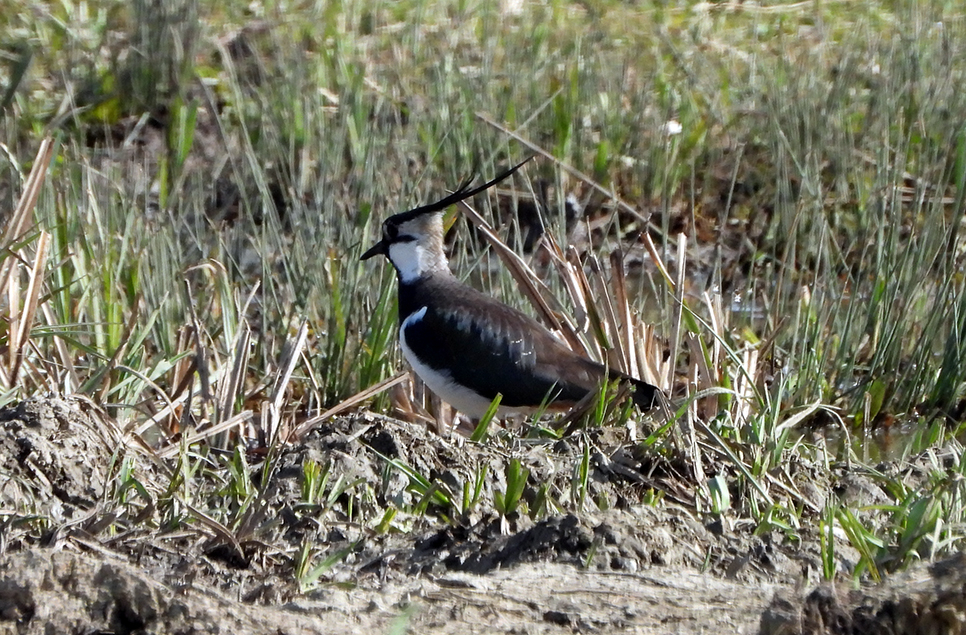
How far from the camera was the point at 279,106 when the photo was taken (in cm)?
708

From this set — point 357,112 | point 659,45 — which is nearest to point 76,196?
point 357,112

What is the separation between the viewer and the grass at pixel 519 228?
11.9ft

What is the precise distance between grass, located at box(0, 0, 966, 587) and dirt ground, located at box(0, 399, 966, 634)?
0.23 ft

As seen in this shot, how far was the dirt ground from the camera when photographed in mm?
2354

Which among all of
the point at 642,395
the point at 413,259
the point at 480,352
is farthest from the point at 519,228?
the point at 642,395

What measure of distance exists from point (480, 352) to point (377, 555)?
6.32ft

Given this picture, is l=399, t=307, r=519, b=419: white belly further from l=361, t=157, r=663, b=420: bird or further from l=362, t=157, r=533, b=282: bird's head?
l=362, t=157, r=533, b=282: bird's head

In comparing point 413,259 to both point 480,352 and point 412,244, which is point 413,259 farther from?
point 480,352

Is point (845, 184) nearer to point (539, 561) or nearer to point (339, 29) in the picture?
point (339, 29)

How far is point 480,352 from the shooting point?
471cm

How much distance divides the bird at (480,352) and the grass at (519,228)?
0.15 m

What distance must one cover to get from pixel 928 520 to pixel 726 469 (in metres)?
0.71

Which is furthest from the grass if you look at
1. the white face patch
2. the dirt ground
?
the white face patch

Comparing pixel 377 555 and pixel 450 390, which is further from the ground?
pixel 377 555
